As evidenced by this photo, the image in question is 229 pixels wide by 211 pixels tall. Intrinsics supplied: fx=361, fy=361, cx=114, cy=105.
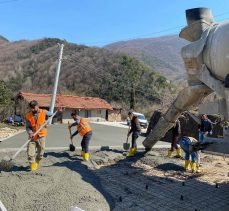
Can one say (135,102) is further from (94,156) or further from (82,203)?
(82,203)

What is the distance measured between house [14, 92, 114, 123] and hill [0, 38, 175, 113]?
5.15 metres

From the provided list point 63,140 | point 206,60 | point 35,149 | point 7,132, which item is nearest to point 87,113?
point 7,132

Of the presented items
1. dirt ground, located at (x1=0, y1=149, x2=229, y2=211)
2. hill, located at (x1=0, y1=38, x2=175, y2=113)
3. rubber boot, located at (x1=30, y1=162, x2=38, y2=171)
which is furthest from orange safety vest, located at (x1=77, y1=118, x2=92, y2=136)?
hill, located at (x1=0, y1=38, x2=175, y2=113)

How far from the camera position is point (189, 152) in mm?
8492

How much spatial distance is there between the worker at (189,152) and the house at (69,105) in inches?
944

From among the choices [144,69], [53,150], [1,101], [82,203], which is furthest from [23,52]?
[82,203]

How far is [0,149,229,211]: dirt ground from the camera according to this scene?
5980mm

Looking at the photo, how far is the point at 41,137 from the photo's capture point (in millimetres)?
8281

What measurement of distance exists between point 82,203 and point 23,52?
7692 centimetres

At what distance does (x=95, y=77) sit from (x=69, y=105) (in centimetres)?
1694

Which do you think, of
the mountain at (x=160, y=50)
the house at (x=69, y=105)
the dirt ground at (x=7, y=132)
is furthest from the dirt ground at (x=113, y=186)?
the mountain at (x=160, y=50)

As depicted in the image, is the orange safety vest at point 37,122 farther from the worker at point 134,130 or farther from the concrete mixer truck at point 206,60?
the concrete mixer truck at point 206,60

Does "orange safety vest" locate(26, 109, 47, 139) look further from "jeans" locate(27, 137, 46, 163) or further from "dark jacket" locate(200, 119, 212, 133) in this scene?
"dark jacket" locate(200, 119, 212, 133)

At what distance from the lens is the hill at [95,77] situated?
49.0m
